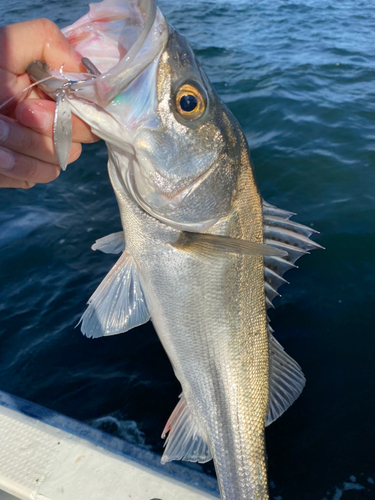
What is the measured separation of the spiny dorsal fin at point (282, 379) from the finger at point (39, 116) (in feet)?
4.88

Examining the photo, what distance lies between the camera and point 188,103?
1.64 meters

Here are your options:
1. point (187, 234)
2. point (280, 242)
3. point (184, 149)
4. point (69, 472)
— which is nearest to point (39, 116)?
point (184, 149)

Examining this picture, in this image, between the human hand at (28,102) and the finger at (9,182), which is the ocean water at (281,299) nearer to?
the finger at (9,182)

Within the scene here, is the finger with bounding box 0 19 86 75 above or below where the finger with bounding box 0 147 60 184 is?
above

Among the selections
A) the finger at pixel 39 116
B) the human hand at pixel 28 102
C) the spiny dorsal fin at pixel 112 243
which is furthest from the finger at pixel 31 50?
the spiny dorsal fin at pixel 112 243

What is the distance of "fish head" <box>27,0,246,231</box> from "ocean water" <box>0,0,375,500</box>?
2.44 metres

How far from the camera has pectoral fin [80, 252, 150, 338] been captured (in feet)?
6.70

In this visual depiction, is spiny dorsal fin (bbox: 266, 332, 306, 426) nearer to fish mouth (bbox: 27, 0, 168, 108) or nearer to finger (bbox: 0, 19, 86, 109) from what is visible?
fish mouth (bbox: 27, 0, 168, 108)

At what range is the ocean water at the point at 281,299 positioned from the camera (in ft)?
11.0

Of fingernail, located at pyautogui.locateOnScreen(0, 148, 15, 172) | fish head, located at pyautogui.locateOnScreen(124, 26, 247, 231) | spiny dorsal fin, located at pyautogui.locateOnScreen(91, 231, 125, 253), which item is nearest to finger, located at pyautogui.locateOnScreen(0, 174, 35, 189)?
fingernail, located at pyautogui.locateOnScreen(0, 148, 15, 172)

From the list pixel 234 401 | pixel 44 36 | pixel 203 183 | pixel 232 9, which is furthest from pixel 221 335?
pixel 232 9

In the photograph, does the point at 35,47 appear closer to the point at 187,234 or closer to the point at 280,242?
the point at 187,234

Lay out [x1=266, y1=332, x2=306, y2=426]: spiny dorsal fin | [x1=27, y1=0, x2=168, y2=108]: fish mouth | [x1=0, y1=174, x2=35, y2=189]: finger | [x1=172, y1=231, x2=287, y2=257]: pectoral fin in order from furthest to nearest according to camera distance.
A: [x1=266, y1=332, x2=306, y2=426]: spiny dorsal fin → [x1=0, y1=174, x2=35, y2=189]: finger → [x1=172, y1=231, x2=287, y2=257]: pectoral fin → [x1=27, y1=0, x2=168, y2=108]: fish mouth

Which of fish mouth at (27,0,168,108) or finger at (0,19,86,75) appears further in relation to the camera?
finger at (0,19,86,75)
